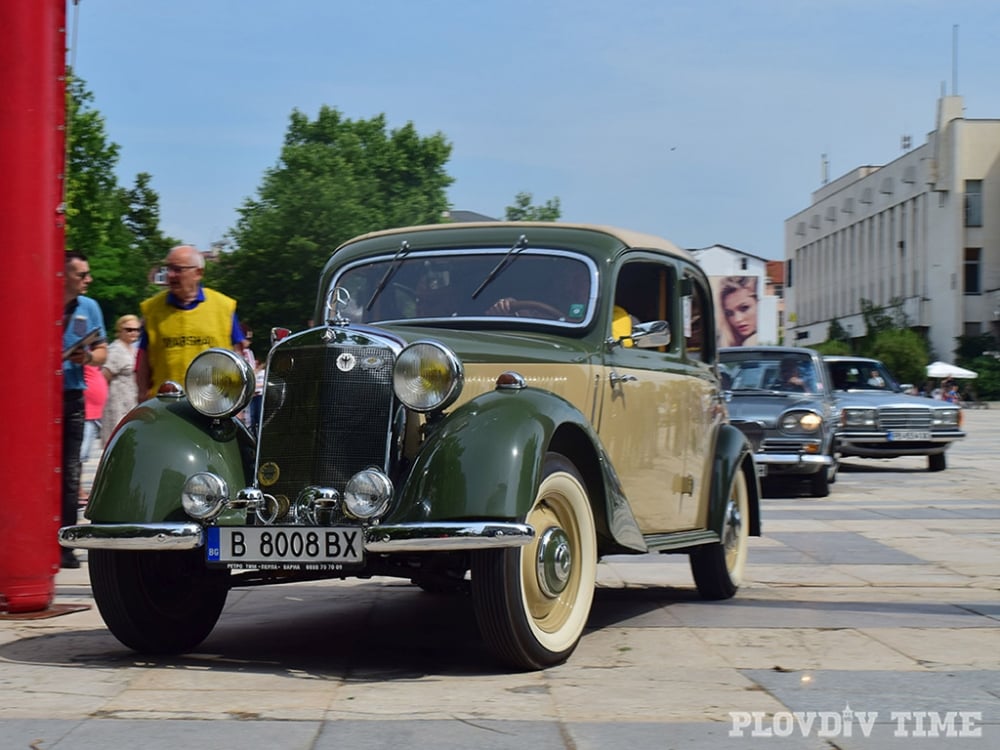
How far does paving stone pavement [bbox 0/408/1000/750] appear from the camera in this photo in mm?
4488

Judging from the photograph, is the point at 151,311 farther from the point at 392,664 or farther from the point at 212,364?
the point at 392,664

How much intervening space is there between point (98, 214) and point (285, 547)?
149 ft

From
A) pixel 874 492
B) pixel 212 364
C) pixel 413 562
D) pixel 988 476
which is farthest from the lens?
pixel 988 476

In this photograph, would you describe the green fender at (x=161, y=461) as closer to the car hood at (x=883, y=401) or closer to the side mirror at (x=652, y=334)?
the side mirror at (x=652, y=334)

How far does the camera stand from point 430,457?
5430 mm

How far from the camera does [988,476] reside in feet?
65.8

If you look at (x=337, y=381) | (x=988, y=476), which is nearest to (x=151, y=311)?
(x=337, y=381)

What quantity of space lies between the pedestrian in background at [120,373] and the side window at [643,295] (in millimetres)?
6428

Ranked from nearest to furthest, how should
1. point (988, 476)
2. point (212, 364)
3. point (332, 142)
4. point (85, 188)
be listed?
1. point (212, 364)
2. point (988, 476)
3. point (85, 188)
4. point (332, 142)

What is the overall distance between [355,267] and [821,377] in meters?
11.1

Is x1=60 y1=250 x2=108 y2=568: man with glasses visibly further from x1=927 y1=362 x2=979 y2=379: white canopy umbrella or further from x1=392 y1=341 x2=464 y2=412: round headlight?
x1=927 y1=362 x2=979 y2=379: white canopy umbrella

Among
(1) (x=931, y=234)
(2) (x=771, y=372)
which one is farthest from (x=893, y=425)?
(1) (x=931, y=234)

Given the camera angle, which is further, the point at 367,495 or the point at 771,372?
the point at 771,372

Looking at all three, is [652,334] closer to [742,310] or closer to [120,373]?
[120,373]
